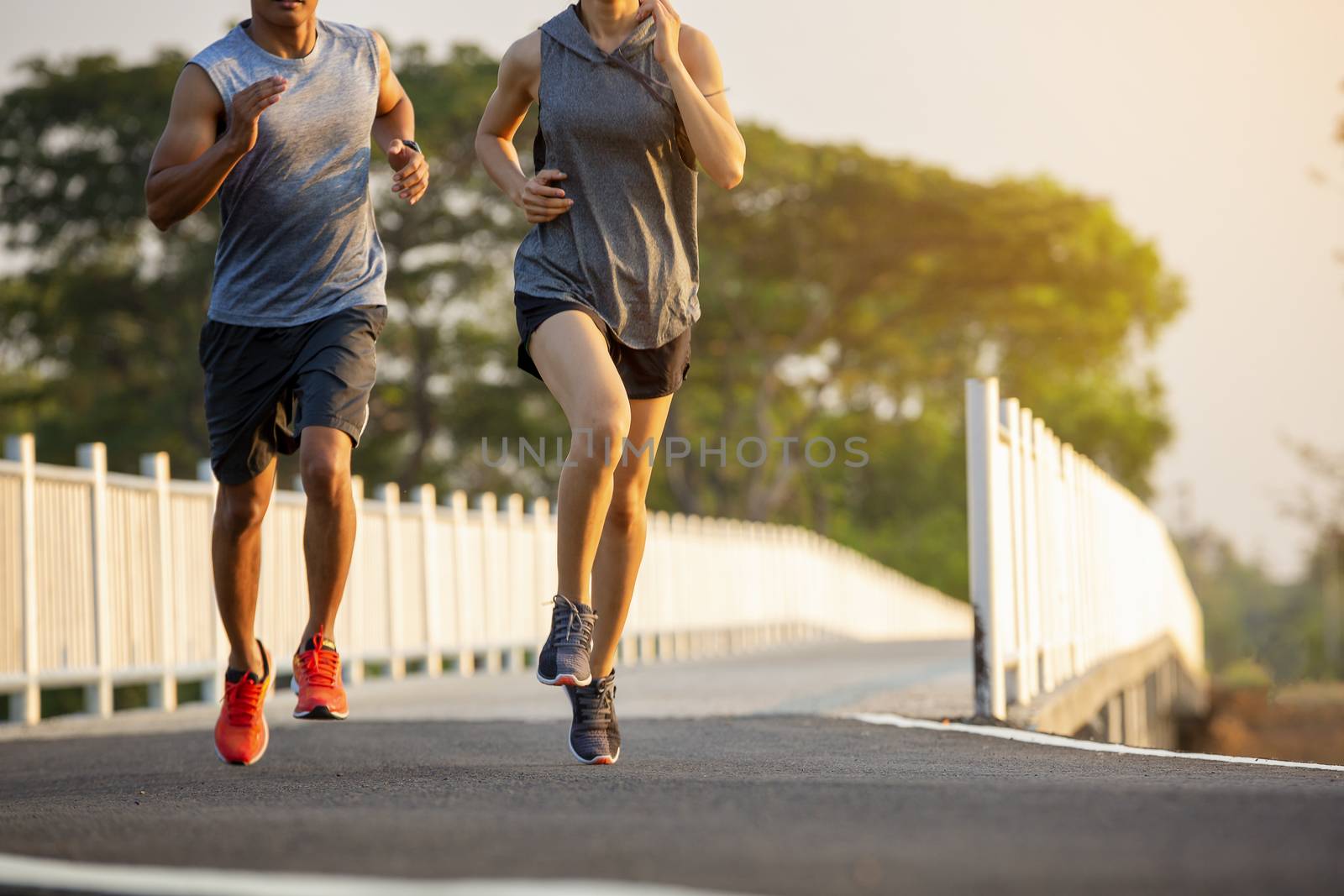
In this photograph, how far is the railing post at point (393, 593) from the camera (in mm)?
14055

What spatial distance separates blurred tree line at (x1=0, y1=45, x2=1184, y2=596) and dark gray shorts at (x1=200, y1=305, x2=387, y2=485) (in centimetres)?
2553

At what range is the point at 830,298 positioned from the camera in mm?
37062

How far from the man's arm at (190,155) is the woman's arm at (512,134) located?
62 centimetres

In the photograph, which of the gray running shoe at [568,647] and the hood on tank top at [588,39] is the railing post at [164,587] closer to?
the hood on tank top at [588,39]

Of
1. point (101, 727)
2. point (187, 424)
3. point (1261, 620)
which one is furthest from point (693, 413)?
point (1261, 620)

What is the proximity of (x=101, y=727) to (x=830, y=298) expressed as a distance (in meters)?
29.7

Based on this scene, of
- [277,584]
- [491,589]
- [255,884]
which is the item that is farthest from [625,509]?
[491,589]

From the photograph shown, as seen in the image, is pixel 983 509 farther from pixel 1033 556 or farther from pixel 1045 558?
pixel 1045 558

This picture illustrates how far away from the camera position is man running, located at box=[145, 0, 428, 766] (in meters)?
5.04

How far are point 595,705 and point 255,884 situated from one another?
6.96 feet

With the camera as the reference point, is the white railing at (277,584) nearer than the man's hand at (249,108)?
No

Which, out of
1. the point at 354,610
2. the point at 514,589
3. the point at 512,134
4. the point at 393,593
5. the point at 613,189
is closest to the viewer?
the point at 613,189

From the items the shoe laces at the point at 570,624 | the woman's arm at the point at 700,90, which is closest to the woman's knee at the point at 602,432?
the shoe laces at the point at 570,624

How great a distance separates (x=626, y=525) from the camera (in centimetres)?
499
